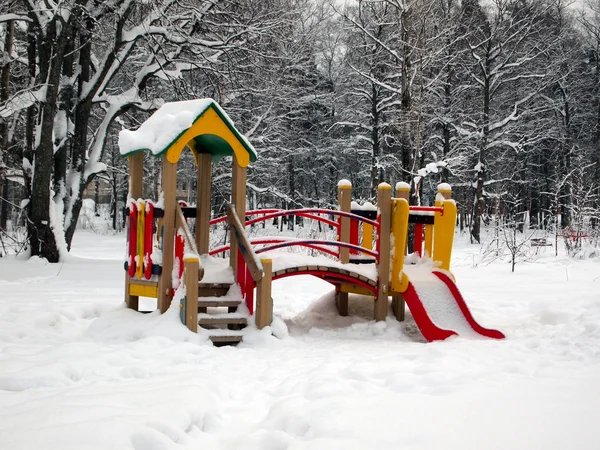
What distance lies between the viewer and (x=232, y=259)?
22.4ft

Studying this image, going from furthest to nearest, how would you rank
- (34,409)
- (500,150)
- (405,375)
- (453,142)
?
(500,150)
(453,142)
(405,375)
(34,409)

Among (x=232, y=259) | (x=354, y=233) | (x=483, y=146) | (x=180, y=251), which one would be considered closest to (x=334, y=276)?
(x=232, y=259)

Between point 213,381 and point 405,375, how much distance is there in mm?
1363

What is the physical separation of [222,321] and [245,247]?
86cm

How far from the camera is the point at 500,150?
28656mm

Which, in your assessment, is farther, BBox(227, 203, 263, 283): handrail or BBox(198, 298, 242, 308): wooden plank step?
BBox(198, 298, 242, 308): wooden plank step

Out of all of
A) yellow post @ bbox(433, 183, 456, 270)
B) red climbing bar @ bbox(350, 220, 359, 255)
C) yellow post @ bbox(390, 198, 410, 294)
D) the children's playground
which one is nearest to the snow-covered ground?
the children's playground

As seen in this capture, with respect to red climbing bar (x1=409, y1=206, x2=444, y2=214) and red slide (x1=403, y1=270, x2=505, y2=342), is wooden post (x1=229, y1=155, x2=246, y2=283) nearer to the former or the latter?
red slide (x1=403, y1=270, x2=505, y2=342)

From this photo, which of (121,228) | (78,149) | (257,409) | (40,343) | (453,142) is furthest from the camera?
(121,228)

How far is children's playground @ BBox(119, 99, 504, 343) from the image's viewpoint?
6.00m

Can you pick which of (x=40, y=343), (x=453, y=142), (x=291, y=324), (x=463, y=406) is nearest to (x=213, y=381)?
(x=463, y=406)

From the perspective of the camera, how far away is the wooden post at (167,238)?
6.05 m

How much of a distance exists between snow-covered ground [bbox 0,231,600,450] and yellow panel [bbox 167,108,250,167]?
181cm

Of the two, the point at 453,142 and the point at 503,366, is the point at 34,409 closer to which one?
the point at 503,366
